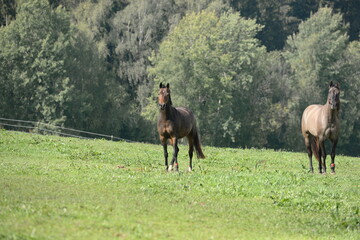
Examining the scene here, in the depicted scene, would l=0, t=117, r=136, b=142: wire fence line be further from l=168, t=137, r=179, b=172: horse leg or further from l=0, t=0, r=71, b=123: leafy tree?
l=168, t=137, r=179, b=172: horse leg

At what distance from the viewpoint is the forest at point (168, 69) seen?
236 ft

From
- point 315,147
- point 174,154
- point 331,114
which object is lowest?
point 174,154

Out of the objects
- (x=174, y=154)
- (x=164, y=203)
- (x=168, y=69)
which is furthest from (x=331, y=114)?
(x=168, y=69)

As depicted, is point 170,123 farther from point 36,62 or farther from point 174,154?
point 36,62

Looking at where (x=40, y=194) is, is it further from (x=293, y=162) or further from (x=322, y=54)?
(x=322, y=54)

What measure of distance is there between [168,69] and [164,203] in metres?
58.2

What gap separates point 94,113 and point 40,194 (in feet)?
197

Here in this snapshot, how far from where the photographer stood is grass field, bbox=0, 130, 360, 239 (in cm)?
1401

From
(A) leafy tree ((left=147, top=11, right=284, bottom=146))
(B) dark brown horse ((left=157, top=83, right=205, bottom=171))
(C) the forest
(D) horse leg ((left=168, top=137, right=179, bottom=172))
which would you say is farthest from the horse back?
(A) leafy tree ((left=147, top=11, right=284, bottom=146))

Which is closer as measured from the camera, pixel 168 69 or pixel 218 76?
pixel 218 76

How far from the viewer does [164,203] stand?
1703 centimetres

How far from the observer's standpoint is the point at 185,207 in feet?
55.1

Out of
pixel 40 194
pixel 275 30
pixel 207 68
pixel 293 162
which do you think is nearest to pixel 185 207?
pixel 40 194

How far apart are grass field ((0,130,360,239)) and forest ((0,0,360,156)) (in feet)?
151
